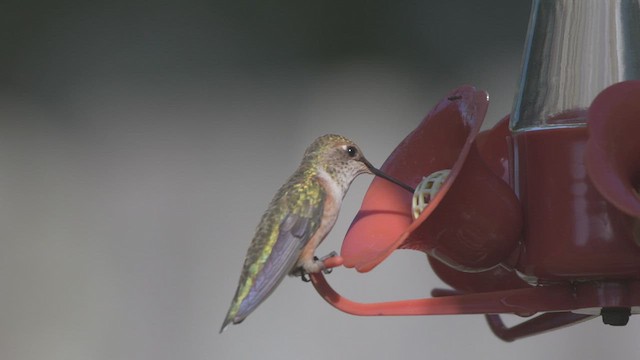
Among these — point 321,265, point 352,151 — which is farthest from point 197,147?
point 321,265

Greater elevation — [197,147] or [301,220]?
[197,147]

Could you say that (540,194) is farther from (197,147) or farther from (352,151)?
(197,147)

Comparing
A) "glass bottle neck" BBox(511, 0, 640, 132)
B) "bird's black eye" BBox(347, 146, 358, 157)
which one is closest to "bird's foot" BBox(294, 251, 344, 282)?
"bird's black eye" BBox(347, 146, 358, 157)

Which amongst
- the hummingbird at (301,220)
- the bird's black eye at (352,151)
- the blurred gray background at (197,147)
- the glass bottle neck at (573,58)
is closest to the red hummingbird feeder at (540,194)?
the glass bottle neck at (573,58)

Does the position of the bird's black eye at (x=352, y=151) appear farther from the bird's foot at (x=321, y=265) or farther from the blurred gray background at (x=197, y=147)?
the blurred gray background at (x=197, y=147)

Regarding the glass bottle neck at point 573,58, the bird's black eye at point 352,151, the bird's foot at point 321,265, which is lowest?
the bird's foot at point 321,265

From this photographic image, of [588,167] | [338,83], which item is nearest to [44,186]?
[338,83]

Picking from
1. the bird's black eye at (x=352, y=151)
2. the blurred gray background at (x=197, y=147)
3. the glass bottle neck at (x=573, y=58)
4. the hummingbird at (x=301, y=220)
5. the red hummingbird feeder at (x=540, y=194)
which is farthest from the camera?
the blurred gray background at (x=197, y=147)
